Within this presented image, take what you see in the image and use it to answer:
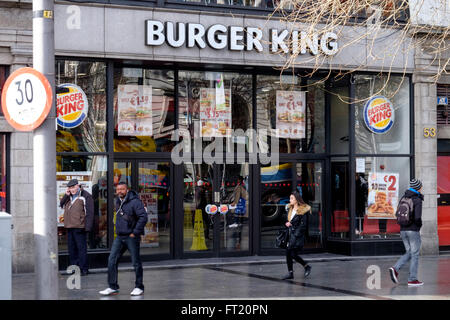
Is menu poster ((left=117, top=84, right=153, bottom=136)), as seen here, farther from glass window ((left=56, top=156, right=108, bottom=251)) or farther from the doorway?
the doorway

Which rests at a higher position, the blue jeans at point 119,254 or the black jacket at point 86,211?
the black jacket at point 86,211

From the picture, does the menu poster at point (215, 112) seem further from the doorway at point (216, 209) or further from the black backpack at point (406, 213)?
the black backpack at point (406, 213)

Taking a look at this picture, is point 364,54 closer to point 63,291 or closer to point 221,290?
point 221,290

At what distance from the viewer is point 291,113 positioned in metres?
17.2

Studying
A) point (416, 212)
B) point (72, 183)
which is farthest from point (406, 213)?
point (72, 183)

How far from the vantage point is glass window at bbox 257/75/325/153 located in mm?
16917

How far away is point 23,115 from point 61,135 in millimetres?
7252

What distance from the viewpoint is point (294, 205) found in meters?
13.4

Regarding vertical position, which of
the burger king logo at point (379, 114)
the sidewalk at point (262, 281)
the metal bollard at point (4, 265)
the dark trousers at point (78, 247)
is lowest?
the sidewalk at point (262, 281)

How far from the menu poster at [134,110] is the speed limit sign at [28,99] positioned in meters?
7.89

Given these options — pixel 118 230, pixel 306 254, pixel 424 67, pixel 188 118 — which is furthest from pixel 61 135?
pixel 424 67

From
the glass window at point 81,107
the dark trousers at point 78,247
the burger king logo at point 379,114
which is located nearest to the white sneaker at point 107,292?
the dark trousers at point 78,247

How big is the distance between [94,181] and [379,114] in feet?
23.1

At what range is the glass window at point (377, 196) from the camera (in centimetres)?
1698
